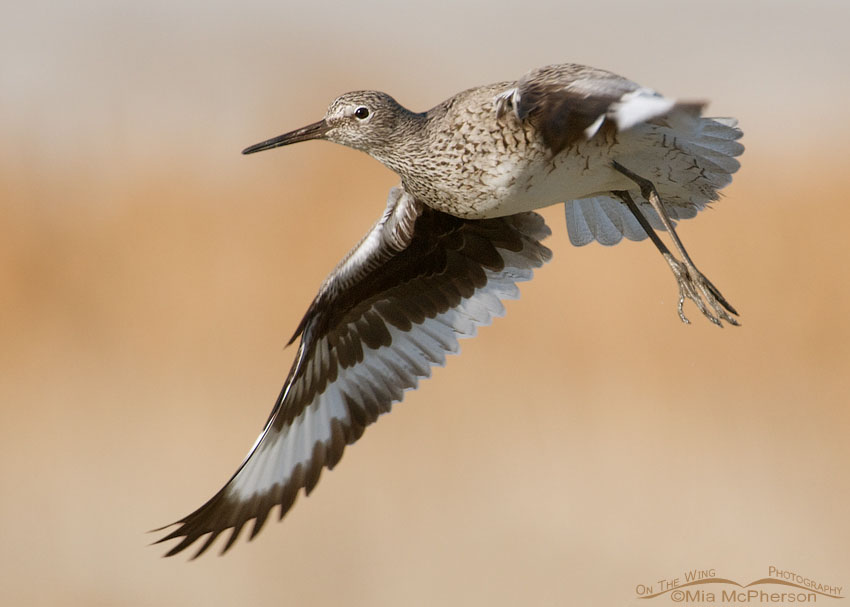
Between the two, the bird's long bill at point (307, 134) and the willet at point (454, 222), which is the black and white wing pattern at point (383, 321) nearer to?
the willet at point (454, 222)

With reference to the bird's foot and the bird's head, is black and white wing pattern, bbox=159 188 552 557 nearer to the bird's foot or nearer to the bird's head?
the bird's head

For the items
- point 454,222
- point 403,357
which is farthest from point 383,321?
point 454,222

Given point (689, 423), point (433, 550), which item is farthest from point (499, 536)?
point (689, 423)

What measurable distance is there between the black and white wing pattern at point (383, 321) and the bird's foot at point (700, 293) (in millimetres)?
775

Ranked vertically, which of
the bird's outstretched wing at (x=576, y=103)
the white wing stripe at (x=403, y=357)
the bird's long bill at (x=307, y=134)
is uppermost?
the bird's long bill at (x=307, y=134)

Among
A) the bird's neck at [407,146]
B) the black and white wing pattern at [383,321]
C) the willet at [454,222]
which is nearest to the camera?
the willet at [454,222]

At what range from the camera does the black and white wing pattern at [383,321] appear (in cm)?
573

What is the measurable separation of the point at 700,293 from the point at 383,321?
1.49 m

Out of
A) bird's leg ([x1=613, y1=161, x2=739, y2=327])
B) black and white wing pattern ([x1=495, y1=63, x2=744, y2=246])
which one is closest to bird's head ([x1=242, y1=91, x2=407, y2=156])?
black and white wing pattern ([x1=495, y1=63, x2=744, y2=246])

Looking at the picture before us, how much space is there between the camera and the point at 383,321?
6.02 meters

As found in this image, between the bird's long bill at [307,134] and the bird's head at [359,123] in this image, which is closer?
the bird's head at [359,123]

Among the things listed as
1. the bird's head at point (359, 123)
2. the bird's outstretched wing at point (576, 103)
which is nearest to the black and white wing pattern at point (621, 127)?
the bird's outstretched wing at point (576, 103)

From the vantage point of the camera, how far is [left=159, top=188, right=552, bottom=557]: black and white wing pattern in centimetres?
573

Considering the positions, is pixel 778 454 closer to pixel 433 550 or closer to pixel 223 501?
pixel 433 550
